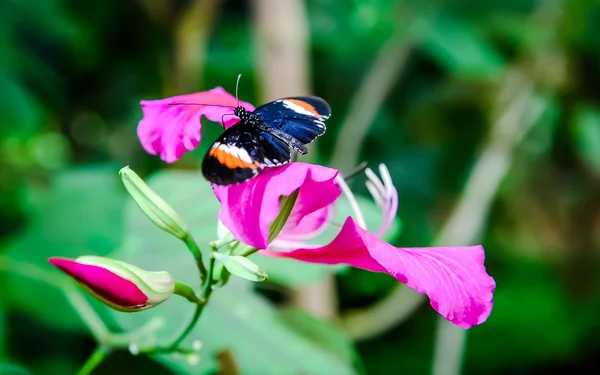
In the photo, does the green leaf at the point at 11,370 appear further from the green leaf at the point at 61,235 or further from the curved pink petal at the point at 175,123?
the curved pink petal at the point at 175,123

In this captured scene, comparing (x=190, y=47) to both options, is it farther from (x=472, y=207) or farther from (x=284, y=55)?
(x=472, y=207)

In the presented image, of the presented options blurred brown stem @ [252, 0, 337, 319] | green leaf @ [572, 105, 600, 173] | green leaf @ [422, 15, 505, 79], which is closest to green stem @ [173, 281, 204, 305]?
blurred brown stem @ [252, 0, 337, 319]

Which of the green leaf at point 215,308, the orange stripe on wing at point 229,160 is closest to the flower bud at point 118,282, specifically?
the orange stripe on wing at point 229,160

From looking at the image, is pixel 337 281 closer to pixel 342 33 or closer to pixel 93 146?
pixel 342 33

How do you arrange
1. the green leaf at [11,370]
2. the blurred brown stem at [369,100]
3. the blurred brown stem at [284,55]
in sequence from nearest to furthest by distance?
the green leaf at [11,370]
the blurred brown stem at [284,55]
the blurred brown stem at [369,100]

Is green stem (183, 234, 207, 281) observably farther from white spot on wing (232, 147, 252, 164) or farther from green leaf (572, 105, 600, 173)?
green leaf (572, 105, 600, 173)

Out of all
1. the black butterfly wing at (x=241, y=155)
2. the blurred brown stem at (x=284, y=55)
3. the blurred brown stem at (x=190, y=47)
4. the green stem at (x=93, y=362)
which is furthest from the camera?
the blurred brown stem at (x=190, y=47)
